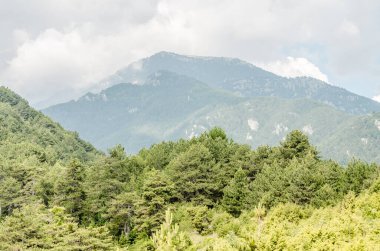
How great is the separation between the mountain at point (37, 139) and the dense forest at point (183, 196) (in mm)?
42595

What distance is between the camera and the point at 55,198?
6812cm

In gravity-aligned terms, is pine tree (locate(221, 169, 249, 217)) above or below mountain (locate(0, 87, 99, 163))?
below

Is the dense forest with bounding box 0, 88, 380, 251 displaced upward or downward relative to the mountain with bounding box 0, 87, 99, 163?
downward

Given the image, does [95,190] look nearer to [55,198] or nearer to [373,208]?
[55,198]

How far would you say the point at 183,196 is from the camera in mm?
69812

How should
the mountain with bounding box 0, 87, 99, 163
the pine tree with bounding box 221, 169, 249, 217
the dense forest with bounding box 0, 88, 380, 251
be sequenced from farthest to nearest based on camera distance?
the mountain with bounding box 0, 87, 99, 163 < the pine tree with bounding box 221, 169, 249, 217 < the dense forest with bounding box 0, 88, 380, 251

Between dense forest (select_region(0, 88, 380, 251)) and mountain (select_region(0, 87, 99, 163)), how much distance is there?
1677 inches

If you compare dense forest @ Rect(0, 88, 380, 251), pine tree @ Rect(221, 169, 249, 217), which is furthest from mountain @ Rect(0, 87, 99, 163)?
pine tree @ Rect(221, 169, 249, 217)

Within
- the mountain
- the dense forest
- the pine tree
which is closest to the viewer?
the dense forest

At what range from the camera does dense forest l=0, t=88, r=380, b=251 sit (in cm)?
4547

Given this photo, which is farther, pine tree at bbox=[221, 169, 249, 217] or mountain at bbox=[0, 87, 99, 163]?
mountain at bbox=[0, 87, 99, 163]

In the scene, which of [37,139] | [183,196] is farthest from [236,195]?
[37,139]

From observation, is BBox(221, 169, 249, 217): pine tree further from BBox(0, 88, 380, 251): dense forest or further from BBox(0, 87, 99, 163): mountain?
BBox(0, 87, 99, 163): mountain

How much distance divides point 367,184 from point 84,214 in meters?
42.3
